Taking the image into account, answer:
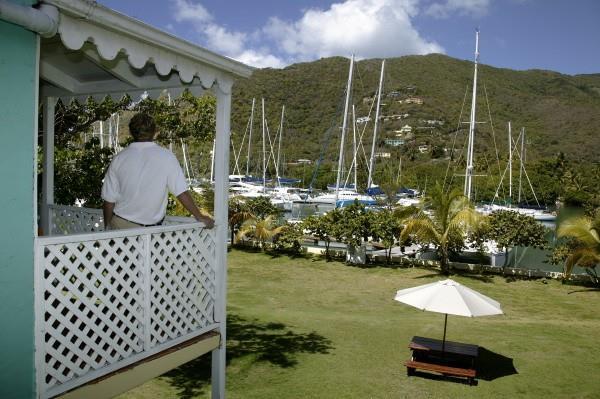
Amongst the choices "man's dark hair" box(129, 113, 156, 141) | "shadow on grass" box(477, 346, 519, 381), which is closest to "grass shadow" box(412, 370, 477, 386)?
"shadow on grass" box(477, 346, 519, 381)

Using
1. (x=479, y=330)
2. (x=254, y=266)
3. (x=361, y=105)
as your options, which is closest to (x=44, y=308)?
(x=479, y=330)

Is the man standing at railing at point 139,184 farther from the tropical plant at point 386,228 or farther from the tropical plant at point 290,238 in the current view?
the tropical plant at point 290,238

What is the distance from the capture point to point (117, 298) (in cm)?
434

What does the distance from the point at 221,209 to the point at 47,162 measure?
2.80 meters

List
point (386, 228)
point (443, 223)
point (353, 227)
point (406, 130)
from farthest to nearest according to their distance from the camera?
point (406, 130) → point (353, 227) → point (386, 228) → point (443, 223)

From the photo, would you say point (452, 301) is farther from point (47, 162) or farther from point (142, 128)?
point (47, 162)

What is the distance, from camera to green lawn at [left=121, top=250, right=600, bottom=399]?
7.05 meters

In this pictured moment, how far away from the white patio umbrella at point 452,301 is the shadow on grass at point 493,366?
0.82 metres

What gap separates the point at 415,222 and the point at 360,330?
7625 millimetres

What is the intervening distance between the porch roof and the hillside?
238 ft

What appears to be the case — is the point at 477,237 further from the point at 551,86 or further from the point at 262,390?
the point at 551,86

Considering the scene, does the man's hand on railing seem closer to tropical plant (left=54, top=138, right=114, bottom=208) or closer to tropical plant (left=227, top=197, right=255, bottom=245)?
tropical plant (left=54, top=138, right=114, bottom=208)

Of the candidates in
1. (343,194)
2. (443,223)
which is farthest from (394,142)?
(443,223)

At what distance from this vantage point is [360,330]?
10.0 m
